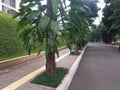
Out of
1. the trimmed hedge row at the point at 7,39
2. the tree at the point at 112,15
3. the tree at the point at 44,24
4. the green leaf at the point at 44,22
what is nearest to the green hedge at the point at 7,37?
the trimmed hedge row at the point at 7,39

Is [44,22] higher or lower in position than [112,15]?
lower

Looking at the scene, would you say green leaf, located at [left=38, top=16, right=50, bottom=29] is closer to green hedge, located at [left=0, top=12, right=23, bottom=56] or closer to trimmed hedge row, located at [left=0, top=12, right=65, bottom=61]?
trimmed hedge row, located at [left=0, top=12, right=65, bottom=61]

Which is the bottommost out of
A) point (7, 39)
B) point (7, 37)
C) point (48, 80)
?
point (48, 80)

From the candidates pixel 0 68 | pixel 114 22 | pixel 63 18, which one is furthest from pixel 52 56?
pixel 114 22

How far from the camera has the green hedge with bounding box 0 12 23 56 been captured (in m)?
13.0

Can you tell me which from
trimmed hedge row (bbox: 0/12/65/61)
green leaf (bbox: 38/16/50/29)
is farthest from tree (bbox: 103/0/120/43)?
green leaf (bbox: 38/16/50/29)

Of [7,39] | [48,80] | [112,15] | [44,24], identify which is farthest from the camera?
[112,15]

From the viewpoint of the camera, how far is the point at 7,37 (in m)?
13.6

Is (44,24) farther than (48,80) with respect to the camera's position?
No

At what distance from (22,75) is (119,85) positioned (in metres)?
4.02

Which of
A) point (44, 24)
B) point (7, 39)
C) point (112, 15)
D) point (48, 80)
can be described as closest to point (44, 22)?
point (44, 24)

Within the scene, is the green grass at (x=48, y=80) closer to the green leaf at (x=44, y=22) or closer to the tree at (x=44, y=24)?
Result: the tree at (x=44, y=24)

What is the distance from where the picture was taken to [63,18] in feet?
30.6

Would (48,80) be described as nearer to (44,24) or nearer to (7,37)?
(44,24)
